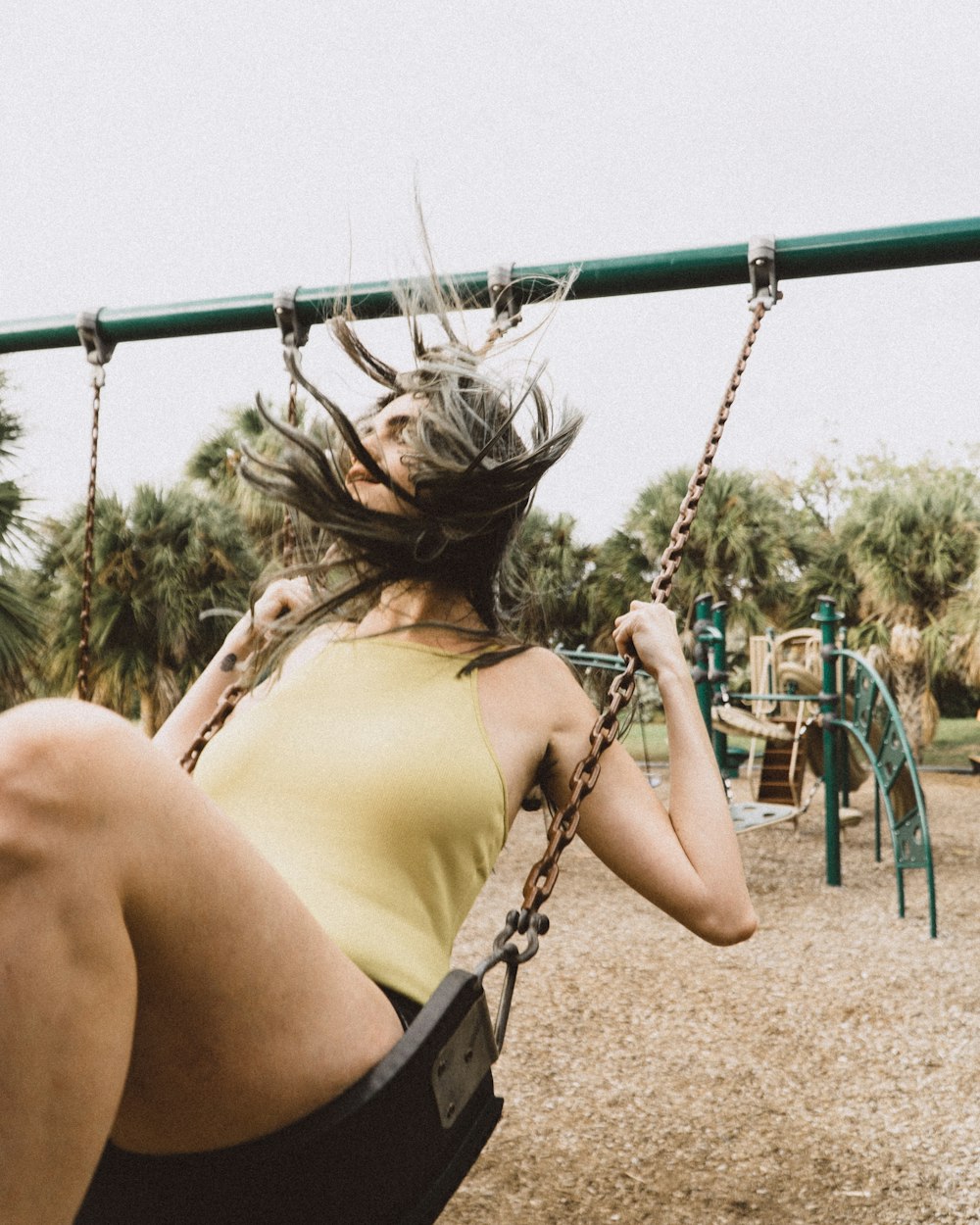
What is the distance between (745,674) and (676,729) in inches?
613

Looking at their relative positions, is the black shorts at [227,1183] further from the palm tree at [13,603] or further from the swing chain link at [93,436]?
the palm tree at [13,603]

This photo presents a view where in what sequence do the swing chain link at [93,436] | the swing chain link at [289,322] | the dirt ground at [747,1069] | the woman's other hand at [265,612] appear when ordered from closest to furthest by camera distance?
the woman's other hand at [265,612] < the swing chain link at [93,436] < the swing chain link at [289,322] < the dirt ground at [747,1069]

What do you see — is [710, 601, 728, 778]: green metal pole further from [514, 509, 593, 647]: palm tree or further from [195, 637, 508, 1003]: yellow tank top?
[195, 637, 508, 1003]: yellow tank top

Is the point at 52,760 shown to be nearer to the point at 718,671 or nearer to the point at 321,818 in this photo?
the point at 321,818

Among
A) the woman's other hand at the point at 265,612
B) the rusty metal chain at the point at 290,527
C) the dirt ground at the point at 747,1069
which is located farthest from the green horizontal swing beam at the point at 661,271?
the dirt ground at the point at 747,1069

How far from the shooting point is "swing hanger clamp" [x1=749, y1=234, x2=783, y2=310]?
1972mm

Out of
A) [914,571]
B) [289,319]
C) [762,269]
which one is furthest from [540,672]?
[914,571]

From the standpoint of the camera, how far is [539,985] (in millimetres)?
5184

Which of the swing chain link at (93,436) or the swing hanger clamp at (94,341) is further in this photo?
the swing hanger clamp at (94,341)

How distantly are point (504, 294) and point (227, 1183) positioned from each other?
1.46m

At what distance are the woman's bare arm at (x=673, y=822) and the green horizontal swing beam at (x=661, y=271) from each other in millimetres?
896

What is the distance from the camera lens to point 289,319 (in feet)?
7.14

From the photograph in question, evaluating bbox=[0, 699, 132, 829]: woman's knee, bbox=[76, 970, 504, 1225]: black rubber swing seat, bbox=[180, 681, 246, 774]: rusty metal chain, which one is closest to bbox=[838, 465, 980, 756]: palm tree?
A: bbox=[180, 681, 246, 774]: rusty metal chain

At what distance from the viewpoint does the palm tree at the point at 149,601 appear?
32.2ft
